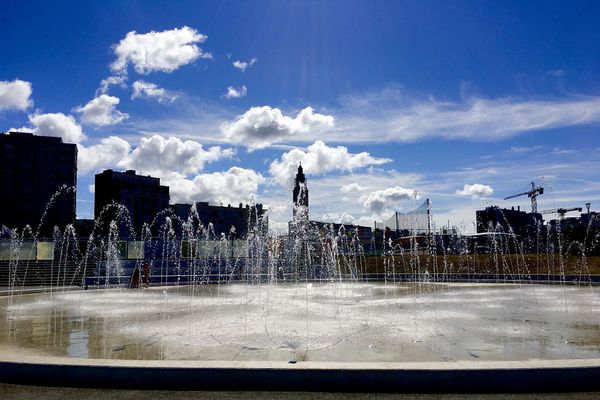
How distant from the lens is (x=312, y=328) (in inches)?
441

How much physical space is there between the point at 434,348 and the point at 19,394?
630 cm

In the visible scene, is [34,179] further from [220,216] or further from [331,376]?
[331,376]

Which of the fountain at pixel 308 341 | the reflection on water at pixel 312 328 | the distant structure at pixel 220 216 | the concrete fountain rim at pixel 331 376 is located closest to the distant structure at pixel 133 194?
the distant structure at pixel 220 216

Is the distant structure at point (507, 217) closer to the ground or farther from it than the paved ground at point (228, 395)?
farther from it

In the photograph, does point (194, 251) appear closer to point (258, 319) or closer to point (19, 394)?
point (258, 319)

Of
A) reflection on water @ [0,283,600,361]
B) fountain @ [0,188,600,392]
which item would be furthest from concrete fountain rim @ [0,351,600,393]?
reflection on water @ [0,283,600,361]

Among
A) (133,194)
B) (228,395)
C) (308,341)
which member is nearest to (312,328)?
(308,341)

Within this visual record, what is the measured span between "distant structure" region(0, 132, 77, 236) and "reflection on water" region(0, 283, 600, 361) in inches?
3933

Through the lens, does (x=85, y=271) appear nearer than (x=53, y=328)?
No

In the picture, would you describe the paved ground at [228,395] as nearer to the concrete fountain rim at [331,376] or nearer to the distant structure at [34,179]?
the concrete fountain rim at [331,376]

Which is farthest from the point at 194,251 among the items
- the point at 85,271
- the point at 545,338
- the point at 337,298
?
the point at 545,338

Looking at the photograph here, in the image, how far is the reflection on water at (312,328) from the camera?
335 inches

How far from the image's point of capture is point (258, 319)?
12.8 meters

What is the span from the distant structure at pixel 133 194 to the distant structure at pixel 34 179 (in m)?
8.67
